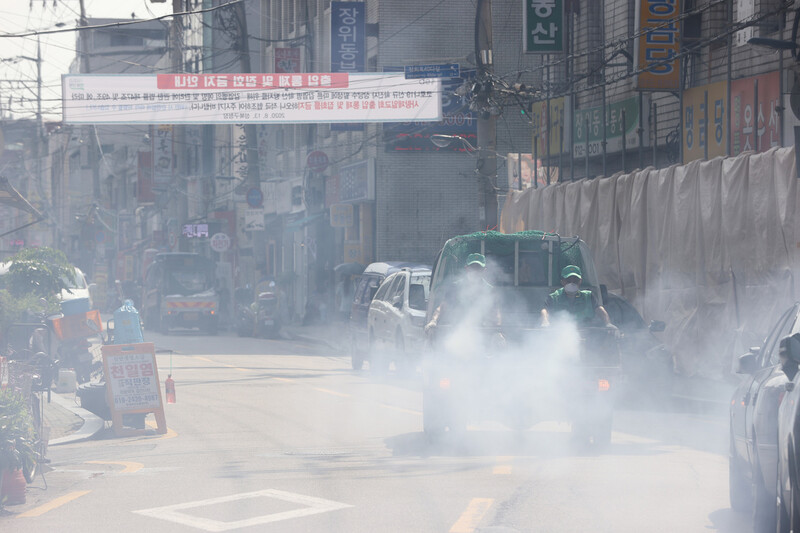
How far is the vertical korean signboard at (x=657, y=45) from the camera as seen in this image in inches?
867

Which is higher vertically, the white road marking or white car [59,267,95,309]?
white car [59,267,95,309]

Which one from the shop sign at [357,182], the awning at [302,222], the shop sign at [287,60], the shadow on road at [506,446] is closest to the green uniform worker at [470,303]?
the shadow on road at [506,446]

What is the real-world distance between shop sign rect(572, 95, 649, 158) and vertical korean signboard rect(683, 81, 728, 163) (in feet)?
6.50

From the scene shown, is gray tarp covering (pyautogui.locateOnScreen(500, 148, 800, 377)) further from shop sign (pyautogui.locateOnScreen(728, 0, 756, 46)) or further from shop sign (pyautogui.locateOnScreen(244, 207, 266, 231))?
shop sign (pyautogui.locateOnScreen(244, 207, 266, 231))

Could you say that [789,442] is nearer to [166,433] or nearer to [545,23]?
[166,433]

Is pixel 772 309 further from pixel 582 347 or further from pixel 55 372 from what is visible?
pixel 55 372

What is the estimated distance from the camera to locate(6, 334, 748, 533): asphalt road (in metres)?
8.39

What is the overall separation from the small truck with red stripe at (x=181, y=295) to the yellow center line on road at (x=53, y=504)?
29.9m

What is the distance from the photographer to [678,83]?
22359 mm

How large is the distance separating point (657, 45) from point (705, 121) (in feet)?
6.44

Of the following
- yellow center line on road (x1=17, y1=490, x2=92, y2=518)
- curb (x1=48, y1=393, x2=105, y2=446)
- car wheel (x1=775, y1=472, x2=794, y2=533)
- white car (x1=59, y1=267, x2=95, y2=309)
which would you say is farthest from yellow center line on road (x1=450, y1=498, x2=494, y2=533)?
white car (x1=59, y1=267, x2=95, y2=309)

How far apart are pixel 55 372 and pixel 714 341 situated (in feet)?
35.9

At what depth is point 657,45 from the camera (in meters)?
22.3

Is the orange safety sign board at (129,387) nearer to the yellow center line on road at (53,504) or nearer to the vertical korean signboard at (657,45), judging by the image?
the yellow center line on road at (53,504)
